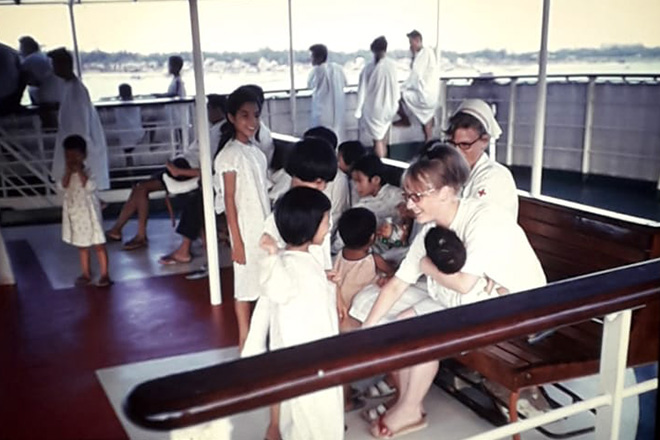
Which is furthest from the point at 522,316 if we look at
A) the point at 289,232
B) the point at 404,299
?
the point at 404,299

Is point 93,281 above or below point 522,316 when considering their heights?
below

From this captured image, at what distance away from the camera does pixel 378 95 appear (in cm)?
730

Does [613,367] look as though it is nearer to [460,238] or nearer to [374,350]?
[374,350]

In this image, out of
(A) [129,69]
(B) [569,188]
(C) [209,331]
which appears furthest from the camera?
(A) [129,69]

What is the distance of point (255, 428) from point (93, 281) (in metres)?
2.11

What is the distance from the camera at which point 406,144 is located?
9.04 m

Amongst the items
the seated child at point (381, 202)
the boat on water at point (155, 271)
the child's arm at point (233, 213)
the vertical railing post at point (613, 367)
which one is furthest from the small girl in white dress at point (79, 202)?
the vertical railing post at point (613, 367)

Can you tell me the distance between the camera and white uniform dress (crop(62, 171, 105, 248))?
3.94m

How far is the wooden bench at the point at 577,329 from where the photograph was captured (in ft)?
7.22

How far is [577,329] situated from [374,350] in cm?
186

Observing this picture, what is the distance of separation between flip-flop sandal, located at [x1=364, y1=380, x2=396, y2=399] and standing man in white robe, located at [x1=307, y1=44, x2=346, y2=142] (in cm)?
473

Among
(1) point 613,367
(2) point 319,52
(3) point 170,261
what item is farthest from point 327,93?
Answer: (1) point 613,367

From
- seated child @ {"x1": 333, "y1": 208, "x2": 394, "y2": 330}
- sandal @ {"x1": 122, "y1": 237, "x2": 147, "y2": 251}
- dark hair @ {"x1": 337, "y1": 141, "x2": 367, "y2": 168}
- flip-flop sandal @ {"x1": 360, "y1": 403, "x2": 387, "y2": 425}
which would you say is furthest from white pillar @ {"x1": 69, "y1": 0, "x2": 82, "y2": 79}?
flip-flop sandal @ {"x1": 360, "y1": 403, "x2": 387, "y2": 425}

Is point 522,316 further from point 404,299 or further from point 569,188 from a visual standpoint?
point 569,188
